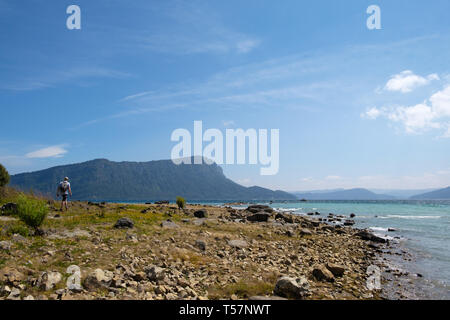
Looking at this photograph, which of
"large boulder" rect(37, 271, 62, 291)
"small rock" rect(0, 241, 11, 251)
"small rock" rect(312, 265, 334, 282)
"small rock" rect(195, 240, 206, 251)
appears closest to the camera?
"large boulder" rect(37, 271, 62, 291)

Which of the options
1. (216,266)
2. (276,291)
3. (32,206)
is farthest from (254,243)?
(32,206)

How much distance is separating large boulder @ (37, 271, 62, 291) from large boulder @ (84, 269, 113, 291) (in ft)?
2.60

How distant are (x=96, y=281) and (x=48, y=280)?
1.26 m

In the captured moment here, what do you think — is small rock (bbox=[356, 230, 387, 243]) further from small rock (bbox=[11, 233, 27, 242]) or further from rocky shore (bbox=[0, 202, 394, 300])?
small rock (bbox=[11, 233, 27, 242])

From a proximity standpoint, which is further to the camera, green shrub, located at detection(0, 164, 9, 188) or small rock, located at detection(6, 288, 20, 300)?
green shrub, located at detection(0, 164, 9, 188)

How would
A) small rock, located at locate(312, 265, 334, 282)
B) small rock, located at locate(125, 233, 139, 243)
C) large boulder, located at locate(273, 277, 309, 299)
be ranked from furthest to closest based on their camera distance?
small rock, located at locate(125, 233, 139, 243) < small rock, located at locate(312, 265, 334, 282) < large boulder, located at locate(273, 277, 309, 299)

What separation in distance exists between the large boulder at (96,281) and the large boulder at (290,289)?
213 inches

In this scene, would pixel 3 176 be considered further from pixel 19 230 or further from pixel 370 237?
pixel 370 237

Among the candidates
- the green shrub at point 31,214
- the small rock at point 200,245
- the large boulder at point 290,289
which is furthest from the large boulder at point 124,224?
the large boulder at point 290,289

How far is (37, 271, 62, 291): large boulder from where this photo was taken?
24.3 ft

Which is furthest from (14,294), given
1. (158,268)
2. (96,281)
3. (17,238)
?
(17,238)

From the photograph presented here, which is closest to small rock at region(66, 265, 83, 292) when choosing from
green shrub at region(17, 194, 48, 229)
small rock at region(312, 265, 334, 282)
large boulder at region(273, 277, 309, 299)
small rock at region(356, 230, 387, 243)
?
green shrub at region(17, 194, 48, 229)

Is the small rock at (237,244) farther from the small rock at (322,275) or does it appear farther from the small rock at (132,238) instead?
the small rock at (132,238)
